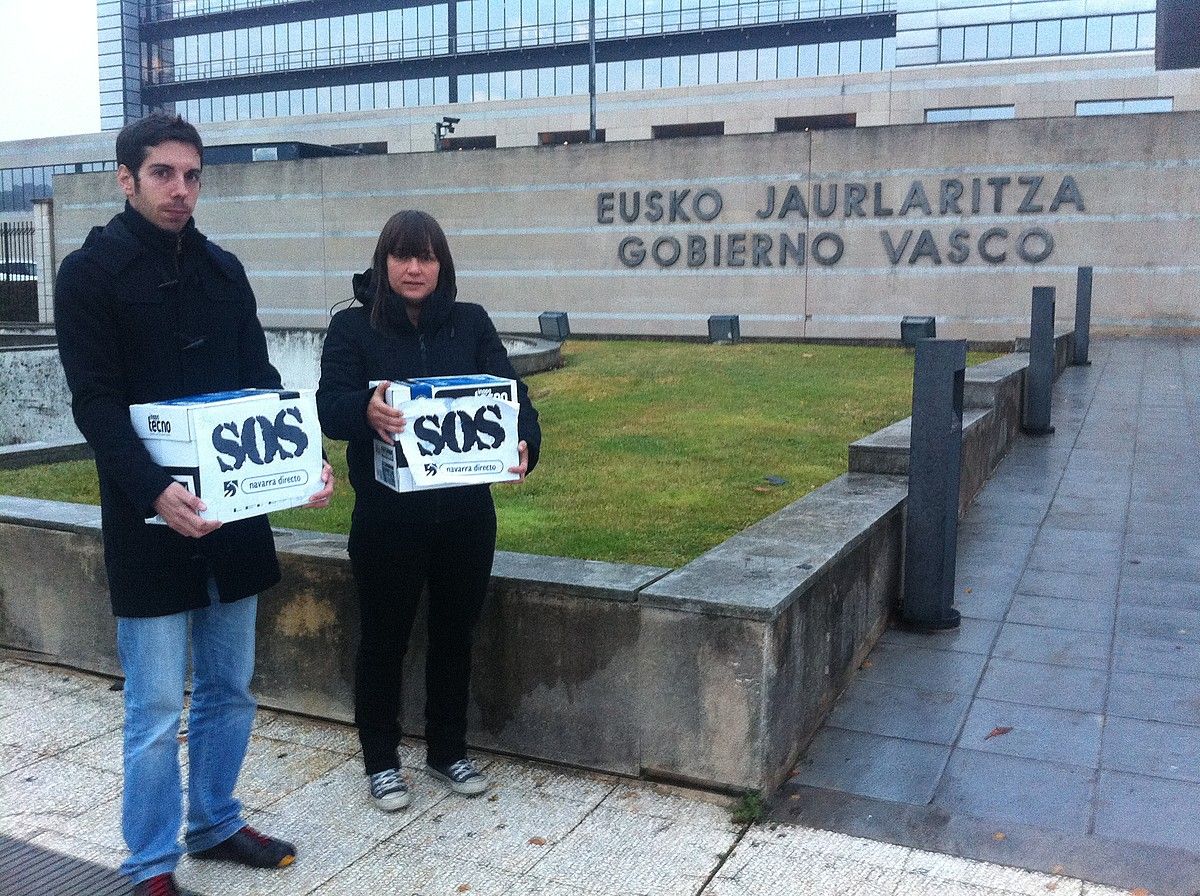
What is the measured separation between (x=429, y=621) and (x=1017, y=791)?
2105mm

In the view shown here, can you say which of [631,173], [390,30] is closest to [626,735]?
[631,173]

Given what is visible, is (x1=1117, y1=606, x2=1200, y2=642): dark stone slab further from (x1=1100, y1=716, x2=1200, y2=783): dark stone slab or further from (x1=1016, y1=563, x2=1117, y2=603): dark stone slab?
(x1=1100, y1=716, x2=1200, y2=783): dark stone slab

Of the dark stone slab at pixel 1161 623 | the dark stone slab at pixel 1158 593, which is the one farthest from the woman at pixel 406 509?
the dark stone slab at pixel 1158 593

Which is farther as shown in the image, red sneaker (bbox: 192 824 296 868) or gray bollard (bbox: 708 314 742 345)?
gray bollard (bbox: 708 314 742 345)

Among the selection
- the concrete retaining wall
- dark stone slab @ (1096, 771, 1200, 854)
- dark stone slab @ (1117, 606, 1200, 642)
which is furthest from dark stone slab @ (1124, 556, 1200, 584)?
dark stone slab @ (1096, 771, 1200, 854)

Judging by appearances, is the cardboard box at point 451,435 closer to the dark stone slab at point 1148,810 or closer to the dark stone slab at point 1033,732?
the dark stone slab at point 1033,732

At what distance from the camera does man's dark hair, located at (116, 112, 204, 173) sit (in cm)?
328

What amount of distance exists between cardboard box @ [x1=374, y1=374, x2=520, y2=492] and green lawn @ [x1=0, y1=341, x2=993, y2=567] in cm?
186

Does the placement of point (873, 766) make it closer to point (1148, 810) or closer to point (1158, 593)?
point (1148, 810)

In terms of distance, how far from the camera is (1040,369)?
35.1ft

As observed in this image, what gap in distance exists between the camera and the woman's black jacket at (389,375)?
385 centimetres

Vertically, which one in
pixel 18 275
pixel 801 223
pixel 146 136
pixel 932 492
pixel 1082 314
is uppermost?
pixel 801 223

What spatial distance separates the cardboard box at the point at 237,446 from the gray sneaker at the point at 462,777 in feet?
3.89

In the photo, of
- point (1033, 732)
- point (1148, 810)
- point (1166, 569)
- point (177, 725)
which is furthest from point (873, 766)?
point (1166, 569)
